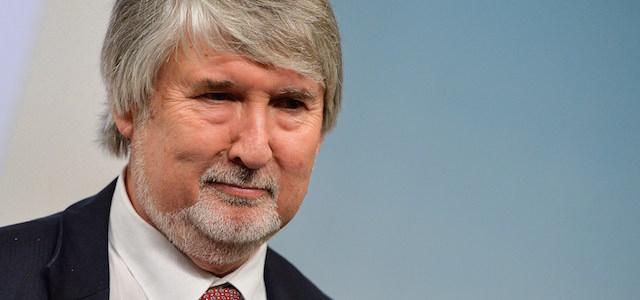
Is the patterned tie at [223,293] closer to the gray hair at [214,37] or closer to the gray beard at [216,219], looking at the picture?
the gray beard at [216,219]

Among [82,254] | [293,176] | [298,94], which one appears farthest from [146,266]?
[298,94]

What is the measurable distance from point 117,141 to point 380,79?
99 centimetres

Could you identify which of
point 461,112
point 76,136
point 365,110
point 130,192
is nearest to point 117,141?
point 130,192

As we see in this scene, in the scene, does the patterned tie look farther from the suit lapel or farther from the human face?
the suit lapel

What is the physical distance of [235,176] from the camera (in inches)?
75.6

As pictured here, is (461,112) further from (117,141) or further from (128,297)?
(128,297)

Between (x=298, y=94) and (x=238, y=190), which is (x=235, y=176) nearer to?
(x=238, y=190)

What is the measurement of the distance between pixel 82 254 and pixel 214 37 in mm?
522

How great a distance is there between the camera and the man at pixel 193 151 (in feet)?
6.29

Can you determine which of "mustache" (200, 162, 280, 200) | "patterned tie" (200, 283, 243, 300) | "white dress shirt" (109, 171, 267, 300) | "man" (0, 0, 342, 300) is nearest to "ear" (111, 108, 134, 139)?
"man" (0, 0, 342, 300)

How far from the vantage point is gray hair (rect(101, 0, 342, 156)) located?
6.27ft

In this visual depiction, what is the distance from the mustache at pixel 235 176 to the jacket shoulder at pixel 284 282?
0.44 m

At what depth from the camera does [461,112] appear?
301 cm

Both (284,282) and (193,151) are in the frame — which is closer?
(193,151)
